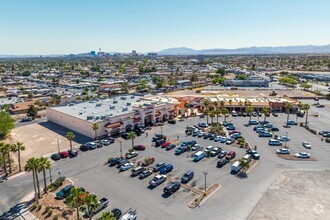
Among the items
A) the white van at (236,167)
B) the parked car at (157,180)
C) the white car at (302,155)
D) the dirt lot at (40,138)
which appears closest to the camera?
the parked car at (157,180)

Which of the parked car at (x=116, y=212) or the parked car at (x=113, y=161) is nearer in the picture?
the parked car at (x=116, y=212)

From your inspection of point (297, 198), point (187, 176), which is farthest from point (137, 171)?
point (297, 198)

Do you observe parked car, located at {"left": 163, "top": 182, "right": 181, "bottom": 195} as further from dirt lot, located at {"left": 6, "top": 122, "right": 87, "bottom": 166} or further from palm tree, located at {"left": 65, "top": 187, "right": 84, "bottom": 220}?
dirt lot, located at {"left": 6, "top": 122, "right": 87, "bottom": 166}

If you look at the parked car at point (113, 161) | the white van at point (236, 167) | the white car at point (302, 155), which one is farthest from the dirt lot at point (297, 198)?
the parked car at point (113, 161)

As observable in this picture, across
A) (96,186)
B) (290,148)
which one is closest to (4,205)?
(96,186)

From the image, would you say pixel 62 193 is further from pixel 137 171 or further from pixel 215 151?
pixel 215 151

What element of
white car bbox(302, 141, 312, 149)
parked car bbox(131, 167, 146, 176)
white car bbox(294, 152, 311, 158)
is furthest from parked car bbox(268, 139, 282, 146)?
parked car bbox(131, 167, 146, 176)

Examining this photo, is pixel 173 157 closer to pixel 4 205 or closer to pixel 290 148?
pixel 290 148

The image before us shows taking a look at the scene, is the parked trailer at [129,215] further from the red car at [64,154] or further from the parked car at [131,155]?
the red car at [64,154]
